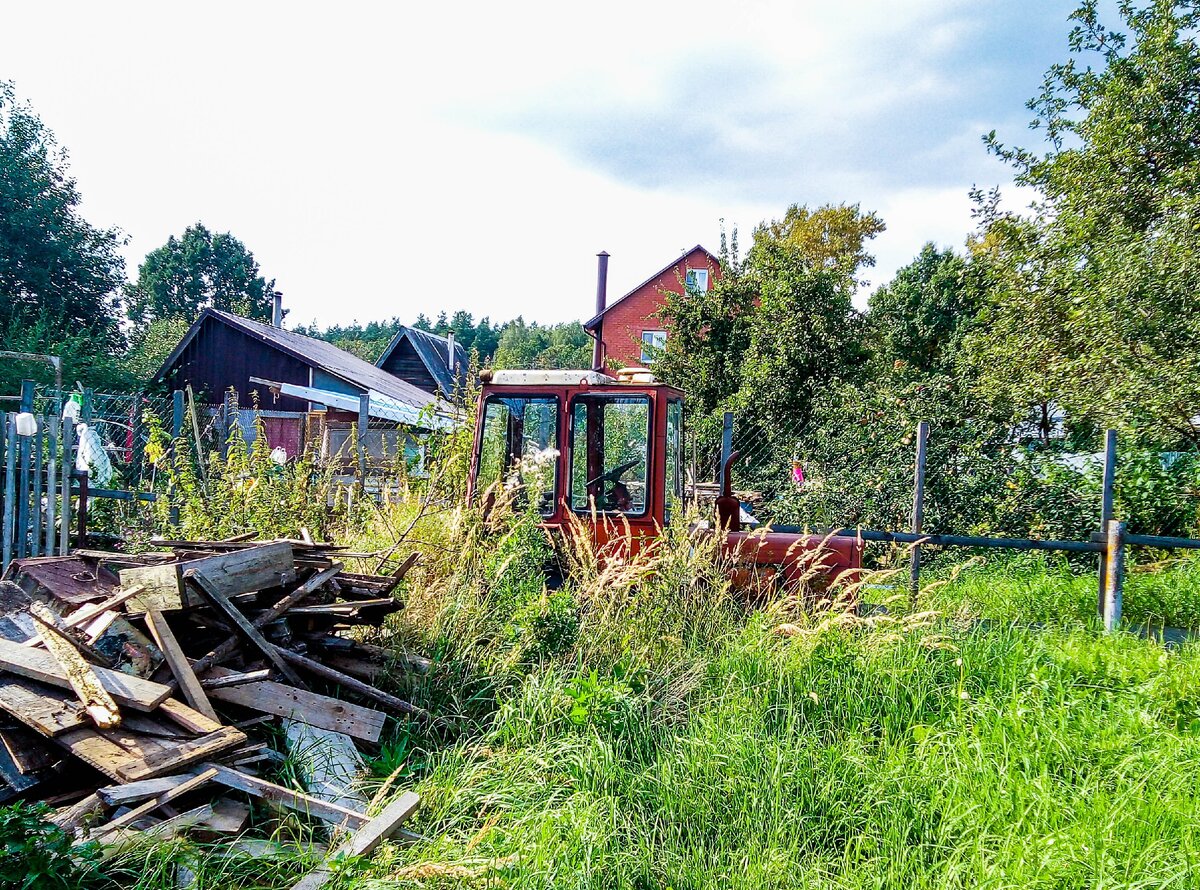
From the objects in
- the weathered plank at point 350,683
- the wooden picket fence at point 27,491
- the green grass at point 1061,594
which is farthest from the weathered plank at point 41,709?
the green grass at point 1061,594

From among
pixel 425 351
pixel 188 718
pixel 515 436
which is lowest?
pixel 188 718

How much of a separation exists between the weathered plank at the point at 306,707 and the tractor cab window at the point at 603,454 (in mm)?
2614

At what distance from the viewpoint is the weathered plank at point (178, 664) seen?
11.4 ft

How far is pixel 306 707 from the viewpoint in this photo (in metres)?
3.75

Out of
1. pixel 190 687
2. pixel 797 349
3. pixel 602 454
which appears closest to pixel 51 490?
pixel 190 687

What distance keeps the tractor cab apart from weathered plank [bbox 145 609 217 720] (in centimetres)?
267

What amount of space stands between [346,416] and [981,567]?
707 inches

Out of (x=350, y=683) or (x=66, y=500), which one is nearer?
(x=350, y=683)

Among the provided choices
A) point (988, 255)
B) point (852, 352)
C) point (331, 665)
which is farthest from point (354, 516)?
point (988, 255)

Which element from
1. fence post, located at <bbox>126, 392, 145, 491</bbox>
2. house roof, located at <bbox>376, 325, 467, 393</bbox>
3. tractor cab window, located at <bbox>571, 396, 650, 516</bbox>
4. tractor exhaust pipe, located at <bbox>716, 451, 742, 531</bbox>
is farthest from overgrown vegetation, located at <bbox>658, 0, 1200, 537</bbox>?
house roof, located at <bbox>376, 325, 467, 393</bbox>

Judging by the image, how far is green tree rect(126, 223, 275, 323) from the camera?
56531 millimetres

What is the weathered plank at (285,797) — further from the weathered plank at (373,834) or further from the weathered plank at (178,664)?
the weathered plank at (178,664)

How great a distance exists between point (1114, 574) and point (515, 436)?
17.7ft

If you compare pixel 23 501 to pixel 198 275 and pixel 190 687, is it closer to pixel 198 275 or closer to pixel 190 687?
pixel 190 687
